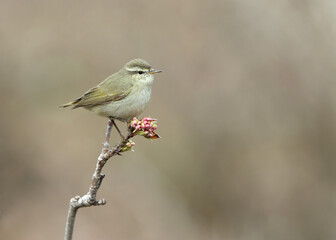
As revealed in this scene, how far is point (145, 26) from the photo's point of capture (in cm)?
1023

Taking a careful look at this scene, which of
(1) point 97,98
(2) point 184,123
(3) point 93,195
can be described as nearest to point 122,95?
(1) point 97,98

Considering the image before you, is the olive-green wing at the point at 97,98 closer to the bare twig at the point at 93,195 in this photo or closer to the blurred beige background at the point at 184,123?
the bare twig at the point at 93,195

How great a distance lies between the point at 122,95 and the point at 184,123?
538 centimetres

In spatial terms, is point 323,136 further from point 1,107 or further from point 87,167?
point 1,107

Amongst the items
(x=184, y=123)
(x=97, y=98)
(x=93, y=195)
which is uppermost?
(x=97, y=98)

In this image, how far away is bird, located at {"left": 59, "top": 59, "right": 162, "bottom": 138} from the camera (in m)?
4.21

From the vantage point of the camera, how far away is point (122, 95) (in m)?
4.49

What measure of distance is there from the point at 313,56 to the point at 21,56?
664cm

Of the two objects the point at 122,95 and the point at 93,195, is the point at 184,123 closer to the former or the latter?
the point at 122,95

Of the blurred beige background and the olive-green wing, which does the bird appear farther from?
the blurred beige background

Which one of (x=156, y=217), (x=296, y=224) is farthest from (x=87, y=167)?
(x=296, y=224)

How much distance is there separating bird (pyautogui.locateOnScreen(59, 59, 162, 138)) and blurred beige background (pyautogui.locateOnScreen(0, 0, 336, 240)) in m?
4.13

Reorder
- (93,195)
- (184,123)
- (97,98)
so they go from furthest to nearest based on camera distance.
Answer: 1. (184,123)
2. (97,98)
3. (93,195)

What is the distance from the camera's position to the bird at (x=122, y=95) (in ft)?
13.8
